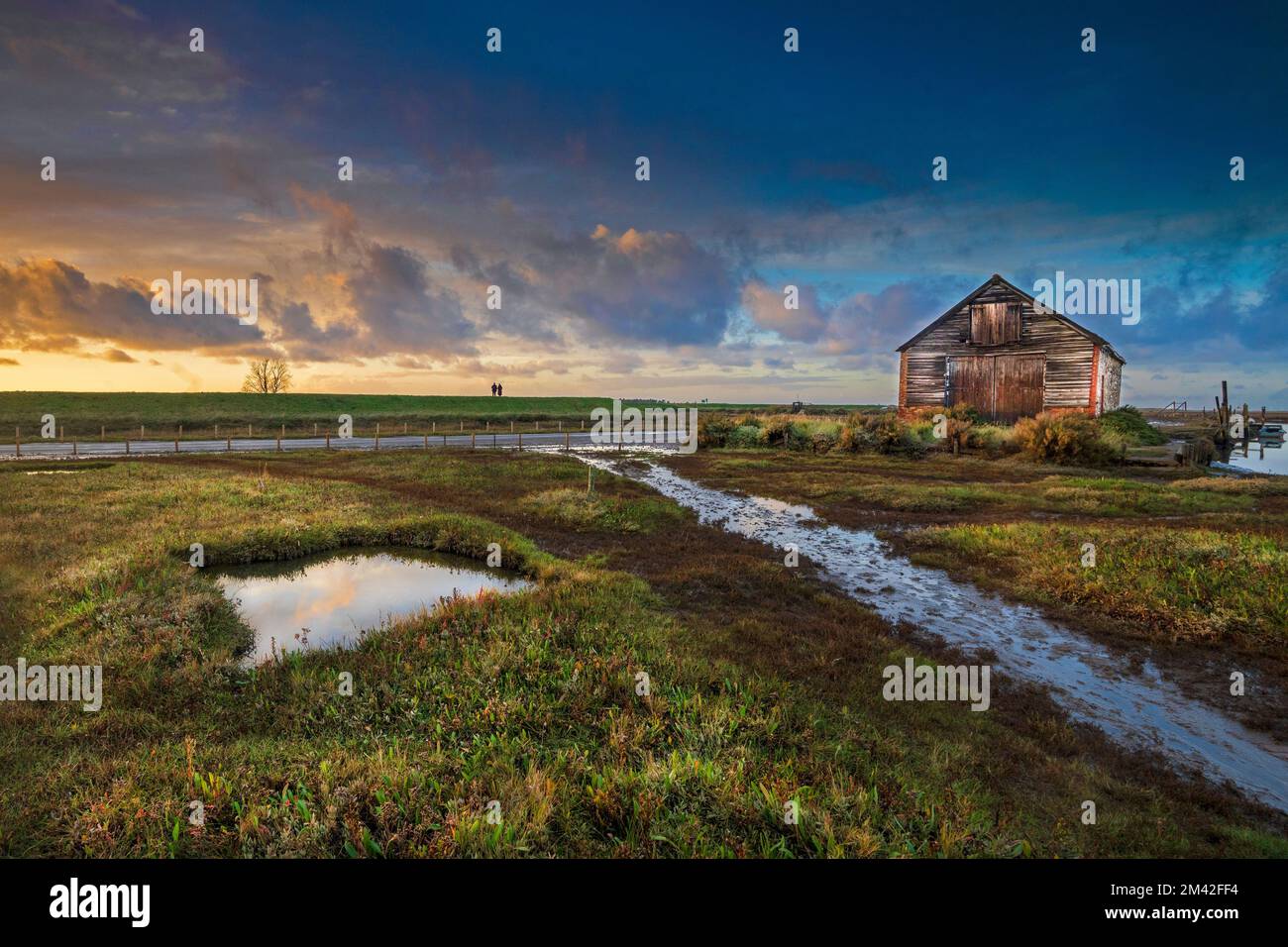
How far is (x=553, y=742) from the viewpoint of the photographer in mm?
5844

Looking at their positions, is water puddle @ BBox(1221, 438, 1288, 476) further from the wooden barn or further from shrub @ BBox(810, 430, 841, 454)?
shrub @ BBox(810, 430, 841, 454)

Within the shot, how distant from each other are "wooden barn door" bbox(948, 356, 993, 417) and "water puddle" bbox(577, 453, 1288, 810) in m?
30.0

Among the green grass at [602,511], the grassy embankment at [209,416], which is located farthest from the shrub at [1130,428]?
the grassy embankment at [209,416]

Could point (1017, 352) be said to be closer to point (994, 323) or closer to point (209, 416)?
point (994, 323)

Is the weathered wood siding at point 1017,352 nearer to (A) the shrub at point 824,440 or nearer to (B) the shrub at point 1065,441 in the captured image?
(B) the shrub at point 1065,441

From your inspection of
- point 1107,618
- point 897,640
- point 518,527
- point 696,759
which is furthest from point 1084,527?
point 518,527

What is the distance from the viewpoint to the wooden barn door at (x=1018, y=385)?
38469 mm

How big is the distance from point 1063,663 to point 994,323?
38270mm

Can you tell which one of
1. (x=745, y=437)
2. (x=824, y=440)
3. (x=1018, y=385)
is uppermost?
(x=1018, y=385)

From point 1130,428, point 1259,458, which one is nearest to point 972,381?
point 1130,428

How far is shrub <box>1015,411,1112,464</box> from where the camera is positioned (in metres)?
30.3

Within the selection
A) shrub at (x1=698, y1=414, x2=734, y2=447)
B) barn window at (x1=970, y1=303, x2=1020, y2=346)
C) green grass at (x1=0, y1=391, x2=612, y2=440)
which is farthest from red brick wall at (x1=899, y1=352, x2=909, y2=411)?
green grass at (x1=0, y1=391, x2=612, y2=440)

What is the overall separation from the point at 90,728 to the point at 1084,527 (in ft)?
65.7

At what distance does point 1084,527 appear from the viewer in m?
14.8
